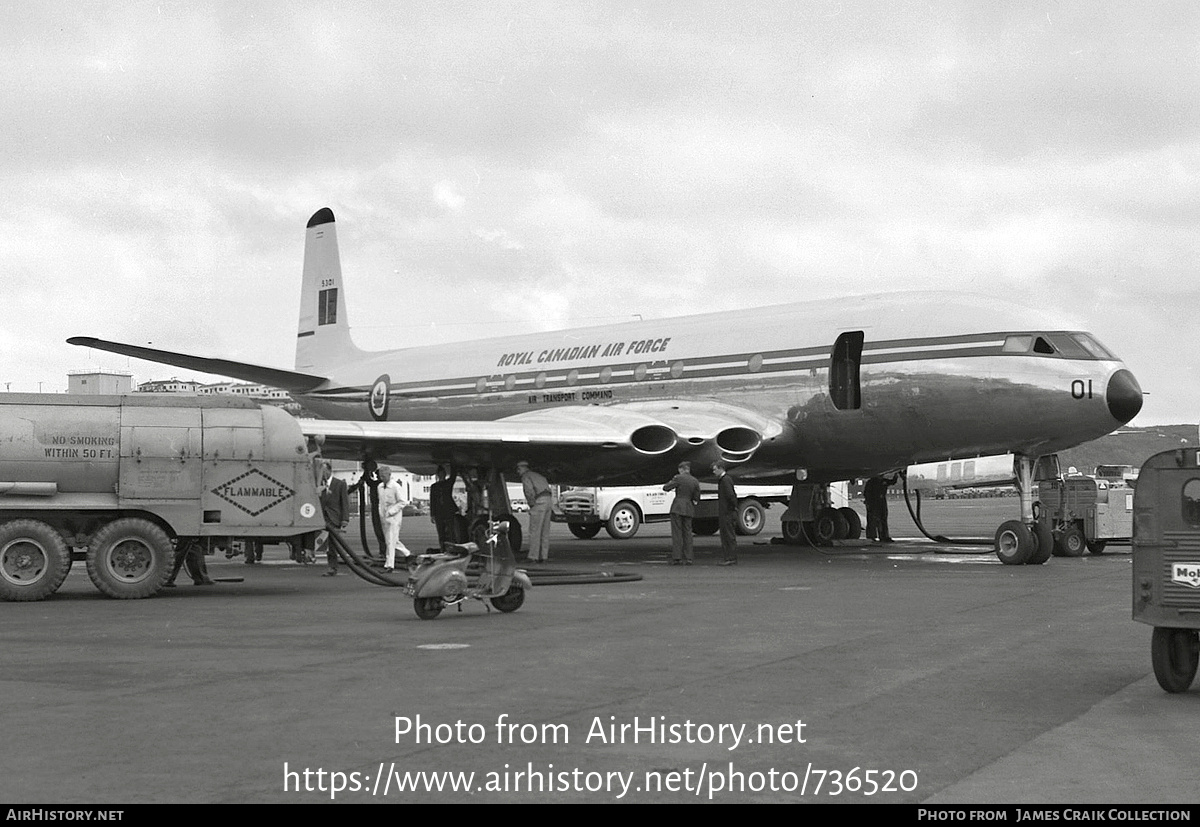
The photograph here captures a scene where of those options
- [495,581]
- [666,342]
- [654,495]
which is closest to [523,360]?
[666,342]

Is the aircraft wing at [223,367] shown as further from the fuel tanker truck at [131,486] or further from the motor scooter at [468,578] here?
the motor scooter at [468,578]

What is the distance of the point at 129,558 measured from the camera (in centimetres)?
1477

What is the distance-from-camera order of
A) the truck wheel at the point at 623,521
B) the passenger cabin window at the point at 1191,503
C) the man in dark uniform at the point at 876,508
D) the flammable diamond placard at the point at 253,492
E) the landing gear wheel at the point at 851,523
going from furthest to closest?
the truck wheel at the point at 623,521 < the landing gear wheel at the point at 851,523 < the man in dark uniform at the point at 876,508 < the flammable diamond placard at the point at 253,492 < the passenger cabin window at the point at 1191,503

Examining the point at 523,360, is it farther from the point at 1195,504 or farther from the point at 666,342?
the point at 1195,504

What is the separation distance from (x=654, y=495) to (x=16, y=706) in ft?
89.0

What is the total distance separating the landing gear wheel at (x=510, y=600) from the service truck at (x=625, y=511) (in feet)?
60.7

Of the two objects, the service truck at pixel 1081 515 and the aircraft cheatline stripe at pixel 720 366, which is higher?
the aircraft cheatline stripe at pixel 720 366

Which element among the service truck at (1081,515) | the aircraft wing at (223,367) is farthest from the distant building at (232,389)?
the service truck at (1081,515)

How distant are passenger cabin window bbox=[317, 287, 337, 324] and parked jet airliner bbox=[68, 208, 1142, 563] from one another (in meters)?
6.25

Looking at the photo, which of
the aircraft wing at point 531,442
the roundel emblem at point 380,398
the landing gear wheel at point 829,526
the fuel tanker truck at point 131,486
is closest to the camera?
the fuel tanker truck at point 131,486

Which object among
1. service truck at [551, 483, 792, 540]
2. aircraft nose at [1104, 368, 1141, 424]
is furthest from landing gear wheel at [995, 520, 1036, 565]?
service truck at [551, 483, 792, 540]

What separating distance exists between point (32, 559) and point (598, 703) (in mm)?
9228

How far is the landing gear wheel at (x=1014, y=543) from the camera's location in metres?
19.2

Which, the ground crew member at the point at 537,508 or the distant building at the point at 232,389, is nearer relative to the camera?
the ground crew member at the point at 537,508
